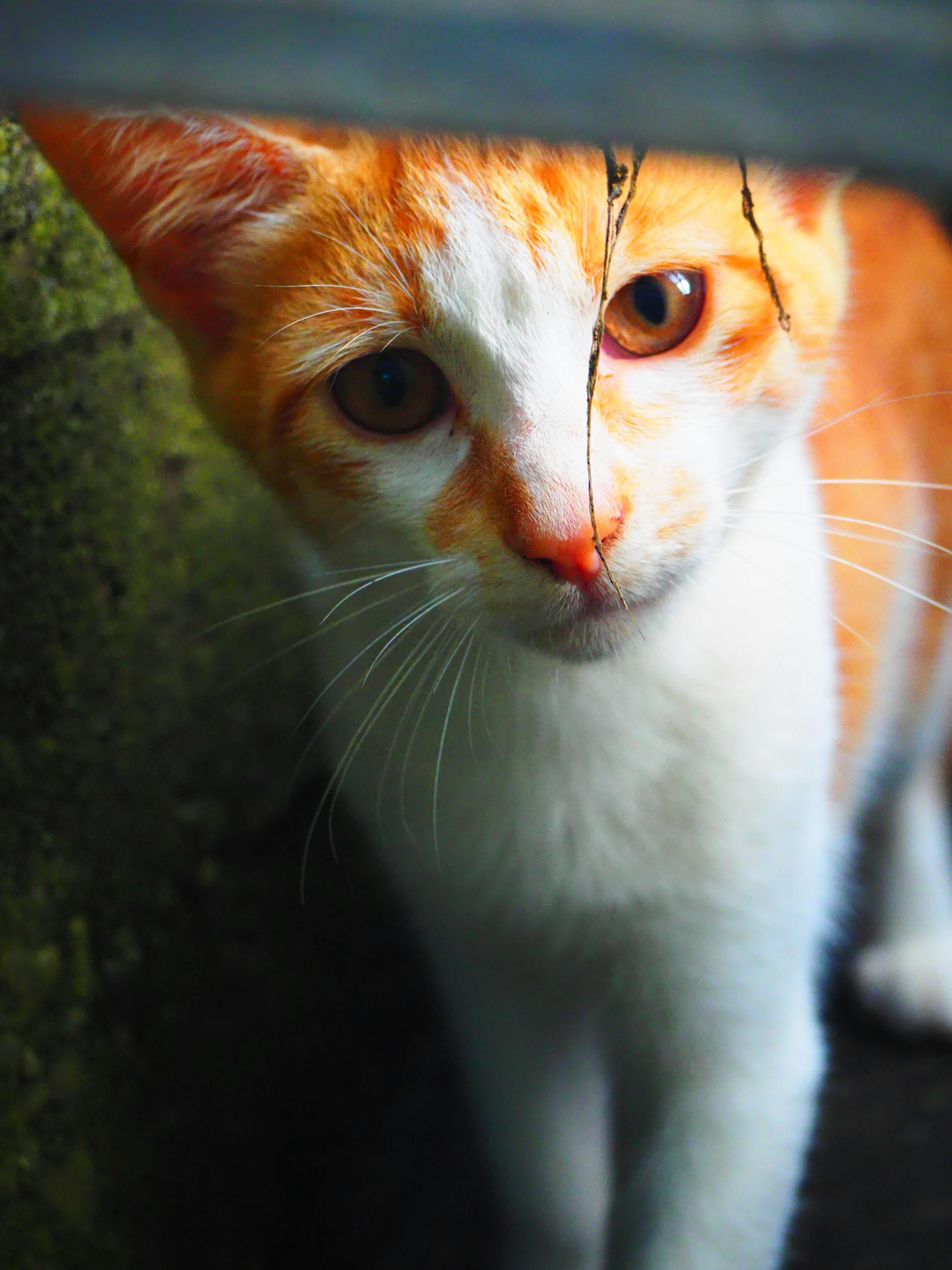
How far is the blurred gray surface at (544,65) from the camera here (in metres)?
0.28

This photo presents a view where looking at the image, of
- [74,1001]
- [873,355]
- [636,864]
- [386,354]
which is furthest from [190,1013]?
[873,355]

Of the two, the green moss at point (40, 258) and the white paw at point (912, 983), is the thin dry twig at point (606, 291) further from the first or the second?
the white paw at point (912, 983)

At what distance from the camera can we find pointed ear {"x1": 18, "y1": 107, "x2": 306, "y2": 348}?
750 mm

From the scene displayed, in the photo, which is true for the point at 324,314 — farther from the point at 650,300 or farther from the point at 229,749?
the point at 229,749

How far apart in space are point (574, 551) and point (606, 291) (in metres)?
0.16

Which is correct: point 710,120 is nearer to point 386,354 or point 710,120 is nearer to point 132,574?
point 386,354

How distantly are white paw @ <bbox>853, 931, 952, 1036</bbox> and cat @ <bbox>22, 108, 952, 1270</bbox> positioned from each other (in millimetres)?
360

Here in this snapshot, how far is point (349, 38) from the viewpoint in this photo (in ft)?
0.93

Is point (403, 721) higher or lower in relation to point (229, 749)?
higher

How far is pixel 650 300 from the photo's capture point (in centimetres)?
75

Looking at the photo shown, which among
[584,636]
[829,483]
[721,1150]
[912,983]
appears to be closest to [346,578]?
[584,636]

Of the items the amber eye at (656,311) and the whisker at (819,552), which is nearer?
the amber eye at (656,311)

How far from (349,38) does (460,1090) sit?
1497 millimetres

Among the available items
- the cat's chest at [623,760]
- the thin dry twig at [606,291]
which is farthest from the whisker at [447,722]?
the thin dry twig at [606,291]
